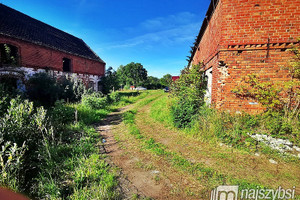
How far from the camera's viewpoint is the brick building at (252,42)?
4.04 metres

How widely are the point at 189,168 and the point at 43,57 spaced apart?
14.5 metres

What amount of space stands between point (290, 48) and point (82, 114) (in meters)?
8.77

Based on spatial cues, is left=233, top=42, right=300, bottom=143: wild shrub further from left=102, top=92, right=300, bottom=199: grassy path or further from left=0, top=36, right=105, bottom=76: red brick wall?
left=0, top=36, right=105, bottom=76: red brick wall

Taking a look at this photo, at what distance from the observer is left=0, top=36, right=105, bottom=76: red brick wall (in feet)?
32.1

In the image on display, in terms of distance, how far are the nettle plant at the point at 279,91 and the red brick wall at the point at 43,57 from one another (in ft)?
47.6

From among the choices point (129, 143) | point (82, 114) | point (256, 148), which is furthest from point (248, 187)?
point (82, 114)

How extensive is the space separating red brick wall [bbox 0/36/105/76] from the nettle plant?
14.5m

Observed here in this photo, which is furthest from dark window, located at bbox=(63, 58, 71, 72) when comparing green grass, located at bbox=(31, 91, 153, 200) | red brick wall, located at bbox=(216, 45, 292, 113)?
red brick wall, located at bbox=(216, 45, 292, 113)

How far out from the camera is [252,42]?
13.9 feet

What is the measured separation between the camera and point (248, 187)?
7.62 feet

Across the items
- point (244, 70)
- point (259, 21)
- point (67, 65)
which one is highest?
point (67, 65)

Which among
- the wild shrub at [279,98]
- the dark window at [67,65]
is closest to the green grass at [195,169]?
the wild shrub at [279,98]

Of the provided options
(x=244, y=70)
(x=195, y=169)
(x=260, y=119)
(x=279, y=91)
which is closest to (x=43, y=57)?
(x=195, y=169)

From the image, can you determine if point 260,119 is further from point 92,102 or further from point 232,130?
point 92,102
